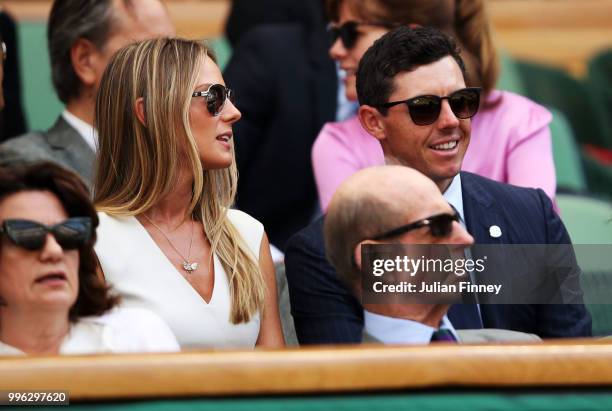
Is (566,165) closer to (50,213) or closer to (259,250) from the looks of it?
(259,250)

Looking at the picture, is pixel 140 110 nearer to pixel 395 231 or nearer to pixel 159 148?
pixel 159 148

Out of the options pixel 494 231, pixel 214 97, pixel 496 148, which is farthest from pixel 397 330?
pixel 496 148

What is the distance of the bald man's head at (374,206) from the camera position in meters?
1.90

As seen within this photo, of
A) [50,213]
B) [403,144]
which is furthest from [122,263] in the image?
[403,144]

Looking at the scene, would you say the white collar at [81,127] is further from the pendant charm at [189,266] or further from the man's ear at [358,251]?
the man's ear at [358,251]

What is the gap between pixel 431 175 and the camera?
220 cm

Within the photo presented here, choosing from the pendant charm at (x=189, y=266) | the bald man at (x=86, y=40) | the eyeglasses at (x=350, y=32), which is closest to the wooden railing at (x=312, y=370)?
the pendant charm at (x=189, y=266)

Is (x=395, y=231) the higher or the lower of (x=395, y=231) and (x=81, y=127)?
the higher

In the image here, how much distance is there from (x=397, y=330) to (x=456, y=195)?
404mm

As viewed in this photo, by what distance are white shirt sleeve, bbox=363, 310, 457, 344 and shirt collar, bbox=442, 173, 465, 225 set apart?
28cm

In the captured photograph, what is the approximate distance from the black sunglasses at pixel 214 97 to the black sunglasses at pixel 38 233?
0.45 m

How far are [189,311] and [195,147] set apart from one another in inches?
11.2

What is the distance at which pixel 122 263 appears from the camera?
218 cm

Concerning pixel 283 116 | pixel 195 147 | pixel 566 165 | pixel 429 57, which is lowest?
pixel 566 165
